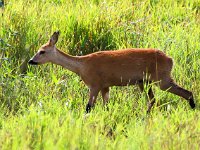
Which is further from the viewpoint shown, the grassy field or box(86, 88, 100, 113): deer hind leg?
box(86, 88, 100, 113): deer hind leg

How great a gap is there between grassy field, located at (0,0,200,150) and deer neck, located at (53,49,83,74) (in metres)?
0.21

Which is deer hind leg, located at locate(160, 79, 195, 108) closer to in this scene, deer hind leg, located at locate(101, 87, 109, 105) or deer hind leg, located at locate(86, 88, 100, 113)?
deer hind leg, located at locate(101, 87, 109, 105)

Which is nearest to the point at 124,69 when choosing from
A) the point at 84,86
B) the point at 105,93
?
the point at 105,93

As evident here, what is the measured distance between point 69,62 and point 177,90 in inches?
53.0

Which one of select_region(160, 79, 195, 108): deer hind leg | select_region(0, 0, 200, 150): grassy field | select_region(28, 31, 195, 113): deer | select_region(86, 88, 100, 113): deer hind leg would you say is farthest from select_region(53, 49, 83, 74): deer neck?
select_region(160, 79, 195, 108): deer hind leg

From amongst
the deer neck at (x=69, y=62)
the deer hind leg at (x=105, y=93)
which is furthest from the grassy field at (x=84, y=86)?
the deer neck at (x=69, y=62)

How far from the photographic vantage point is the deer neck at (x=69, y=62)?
28.5 ft

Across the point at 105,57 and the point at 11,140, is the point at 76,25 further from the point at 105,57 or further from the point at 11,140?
the point at 11,140

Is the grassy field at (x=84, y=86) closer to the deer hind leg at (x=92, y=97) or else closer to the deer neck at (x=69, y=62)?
the deer hind leg at (x=92, y=97)

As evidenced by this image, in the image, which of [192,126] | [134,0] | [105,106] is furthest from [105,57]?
[134,0]

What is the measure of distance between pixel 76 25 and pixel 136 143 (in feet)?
14.8

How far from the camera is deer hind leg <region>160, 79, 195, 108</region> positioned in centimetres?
844

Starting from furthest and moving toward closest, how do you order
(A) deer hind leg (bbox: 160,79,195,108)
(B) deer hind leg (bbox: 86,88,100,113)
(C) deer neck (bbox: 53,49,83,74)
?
(C) deer neck (bbox: 53,49,83,74) < (A) deer hind leg (bbox: 160,79,195,108) < (B) deer hind leg (bbox: 86,88,100,113)

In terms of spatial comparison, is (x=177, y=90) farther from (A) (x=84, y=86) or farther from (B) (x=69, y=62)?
(B) (x=69, y=62)
